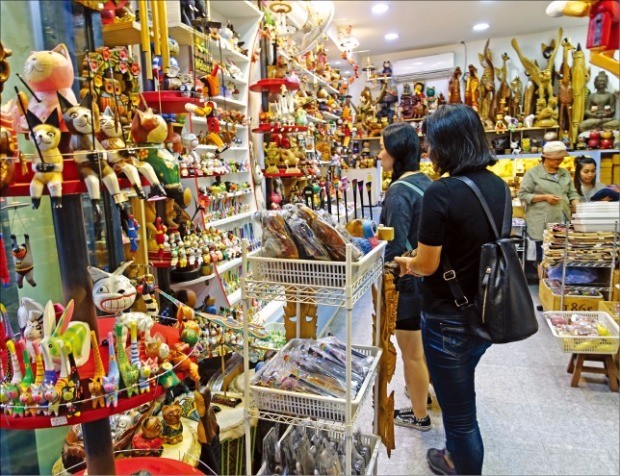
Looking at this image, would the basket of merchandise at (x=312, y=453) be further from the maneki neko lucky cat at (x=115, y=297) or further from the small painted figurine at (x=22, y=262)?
the small painted figurine at (x=22, y=262)

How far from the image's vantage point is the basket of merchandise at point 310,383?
53.2 inches

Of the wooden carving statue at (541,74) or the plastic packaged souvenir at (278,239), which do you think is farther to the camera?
the wooden carving statue at (541,74)

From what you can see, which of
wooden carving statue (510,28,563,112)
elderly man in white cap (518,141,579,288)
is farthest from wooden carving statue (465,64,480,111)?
elderly man in white cap (518,141,579,288)

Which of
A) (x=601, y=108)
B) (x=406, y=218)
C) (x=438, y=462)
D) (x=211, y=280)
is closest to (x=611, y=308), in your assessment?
(x=438, y=462)

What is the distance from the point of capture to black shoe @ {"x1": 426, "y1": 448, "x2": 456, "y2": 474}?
2020 millimetres

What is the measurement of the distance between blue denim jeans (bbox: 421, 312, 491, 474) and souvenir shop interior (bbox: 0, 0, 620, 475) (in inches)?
8.8

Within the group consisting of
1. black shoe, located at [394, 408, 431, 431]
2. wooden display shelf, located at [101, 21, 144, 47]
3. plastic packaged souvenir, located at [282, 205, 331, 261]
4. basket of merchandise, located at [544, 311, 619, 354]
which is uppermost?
wooden display shelf, located at [101, 21, 144, 47]

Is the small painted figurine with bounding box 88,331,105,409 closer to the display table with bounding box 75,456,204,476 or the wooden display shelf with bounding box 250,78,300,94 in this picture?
the display table with bounding box 75,456,204,476

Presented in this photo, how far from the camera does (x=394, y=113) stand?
7676 mm

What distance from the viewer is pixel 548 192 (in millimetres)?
4207

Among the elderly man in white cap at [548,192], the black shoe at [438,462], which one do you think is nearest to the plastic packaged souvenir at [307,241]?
the black shoe at [438,462]

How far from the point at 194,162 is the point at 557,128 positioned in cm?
613

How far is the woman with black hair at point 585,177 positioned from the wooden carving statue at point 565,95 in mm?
2273

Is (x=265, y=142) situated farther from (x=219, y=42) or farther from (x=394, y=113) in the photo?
(x=394, y=113)
